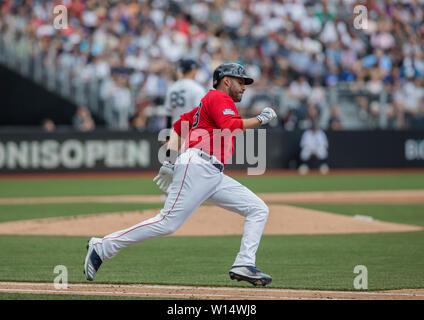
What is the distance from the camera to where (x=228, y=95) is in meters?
6.83

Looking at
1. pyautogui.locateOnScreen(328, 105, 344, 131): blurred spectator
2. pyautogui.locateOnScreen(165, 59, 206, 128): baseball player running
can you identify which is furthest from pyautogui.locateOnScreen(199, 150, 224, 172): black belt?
pyautogui.locateOnScreen(328, 105, 344, 131): blurred spectator

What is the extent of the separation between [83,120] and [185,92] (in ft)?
37.0

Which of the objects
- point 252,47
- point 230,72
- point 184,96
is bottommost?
point 184,96

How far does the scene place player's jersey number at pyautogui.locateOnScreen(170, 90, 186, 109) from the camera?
11117 mm

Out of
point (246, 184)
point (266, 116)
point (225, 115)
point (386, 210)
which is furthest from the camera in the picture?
point (246, 184)

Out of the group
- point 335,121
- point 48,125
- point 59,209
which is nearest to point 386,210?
point 59,209

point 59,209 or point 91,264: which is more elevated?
point 91,264

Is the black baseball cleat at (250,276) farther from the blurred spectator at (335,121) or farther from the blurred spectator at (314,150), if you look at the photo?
the blurred spectator at (335,121)

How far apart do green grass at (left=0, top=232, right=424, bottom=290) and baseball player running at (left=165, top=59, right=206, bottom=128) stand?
200cm

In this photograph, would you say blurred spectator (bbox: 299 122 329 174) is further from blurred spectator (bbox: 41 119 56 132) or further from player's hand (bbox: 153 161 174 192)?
player's hand (bbox: 153 161 174 192)

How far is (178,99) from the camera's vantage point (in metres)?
11.2

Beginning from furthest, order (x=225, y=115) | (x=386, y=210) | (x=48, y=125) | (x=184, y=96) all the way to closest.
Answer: (x=48, y=125) → (x=386, y=210) → (x=184, y=96) → (x=225, y=115)

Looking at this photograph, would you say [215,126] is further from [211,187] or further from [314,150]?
[314,150]
